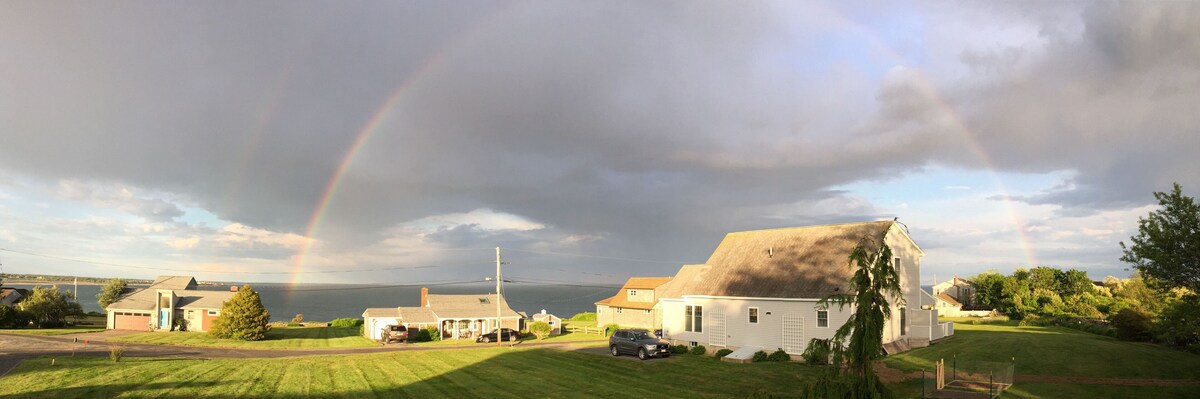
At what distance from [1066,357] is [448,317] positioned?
164 feet

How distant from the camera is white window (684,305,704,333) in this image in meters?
42.2

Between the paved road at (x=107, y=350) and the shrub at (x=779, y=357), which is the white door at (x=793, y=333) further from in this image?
the paved road at (x=107, y=350)

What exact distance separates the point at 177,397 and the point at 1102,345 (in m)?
47.2

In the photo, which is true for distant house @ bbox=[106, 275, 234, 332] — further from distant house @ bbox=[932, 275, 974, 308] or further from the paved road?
distant house @ bbox=[932, 275, 974, 308]

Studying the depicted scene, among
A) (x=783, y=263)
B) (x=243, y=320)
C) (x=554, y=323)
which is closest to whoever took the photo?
(x=783, y=263)

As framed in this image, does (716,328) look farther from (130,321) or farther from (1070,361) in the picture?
(130,321)

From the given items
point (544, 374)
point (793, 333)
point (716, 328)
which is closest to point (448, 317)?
point (544, 374)

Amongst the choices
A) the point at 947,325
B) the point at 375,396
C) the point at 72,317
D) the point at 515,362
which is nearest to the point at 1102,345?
the point at 947,325

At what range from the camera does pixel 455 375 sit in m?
33.3

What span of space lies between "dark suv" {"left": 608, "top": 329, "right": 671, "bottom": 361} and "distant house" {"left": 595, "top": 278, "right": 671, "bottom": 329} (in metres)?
30.4

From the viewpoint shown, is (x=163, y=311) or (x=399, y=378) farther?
(x=163, y=311)

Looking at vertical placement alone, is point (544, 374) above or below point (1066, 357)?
below

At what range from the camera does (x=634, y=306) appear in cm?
7619

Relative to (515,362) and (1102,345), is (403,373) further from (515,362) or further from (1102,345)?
(1102,345)
